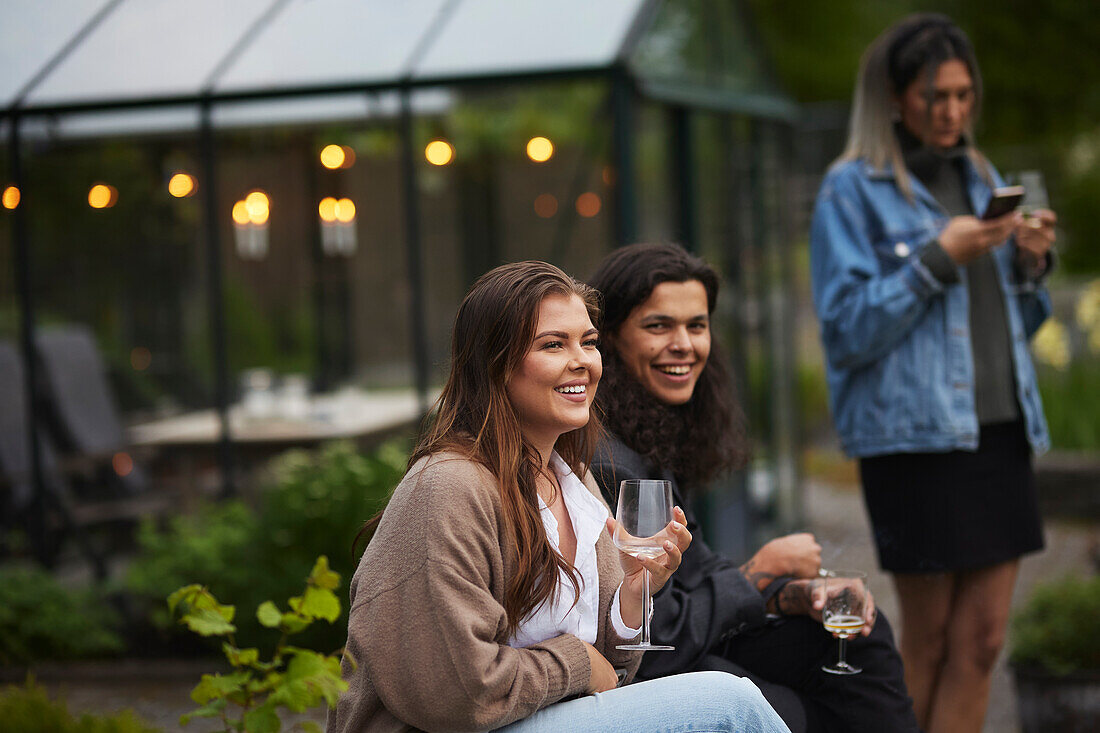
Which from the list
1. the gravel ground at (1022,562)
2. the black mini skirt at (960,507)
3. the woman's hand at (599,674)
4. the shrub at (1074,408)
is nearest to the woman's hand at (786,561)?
the black mini skirt at (960,507)

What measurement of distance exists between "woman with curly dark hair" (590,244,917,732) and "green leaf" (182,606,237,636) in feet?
3.04

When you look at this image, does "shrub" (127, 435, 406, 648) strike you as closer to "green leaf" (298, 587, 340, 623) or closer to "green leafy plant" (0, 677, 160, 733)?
"green leafy plant" (0, 677, 160, 733)

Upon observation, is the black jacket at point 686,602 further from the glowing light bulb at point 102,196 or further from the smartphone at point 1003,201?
the glowing light bulb at point 102,196

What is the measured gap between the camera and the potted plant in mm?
3352

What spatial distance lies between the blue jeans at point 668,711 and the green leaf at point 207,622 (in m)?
0.49

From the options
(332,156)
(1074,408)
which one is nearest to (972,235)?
(332,156)

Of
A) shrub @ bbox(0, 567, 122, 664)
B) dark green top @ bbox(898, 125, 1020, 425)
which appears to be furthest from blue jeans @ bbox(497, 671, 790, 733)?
shrub @ bbox(0, 567, 122, 664)

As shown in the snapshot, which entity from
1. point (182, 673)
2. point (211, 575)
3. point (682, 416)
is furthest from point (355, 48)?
point (682, 416)

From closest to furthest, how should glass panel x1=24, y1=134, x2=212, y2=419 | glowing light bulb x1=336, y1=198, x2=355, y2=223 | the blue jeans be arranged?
the blue jeans < glass panel x1=24, y1=134, x2=212, y2=419 < glowing light bulb x1=336, y1=198, x2=355, y2=223

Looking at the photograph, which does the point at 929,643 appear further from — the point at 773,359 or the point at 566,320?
the point at 773,359

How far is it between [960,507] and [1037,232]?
2.48 feet

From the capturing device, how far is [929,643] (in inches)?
118

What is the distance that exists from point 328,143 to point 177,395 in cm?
201

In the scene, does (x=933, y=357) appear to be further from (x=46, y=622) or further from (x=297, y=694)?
(x=46, y=622)
